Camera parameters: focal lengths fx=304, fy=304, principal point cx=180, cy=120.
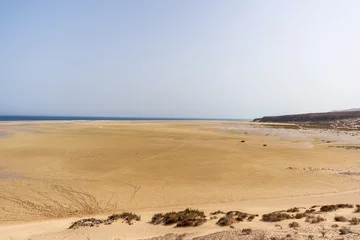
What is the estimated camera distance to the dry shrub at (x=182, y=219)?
11039 mm

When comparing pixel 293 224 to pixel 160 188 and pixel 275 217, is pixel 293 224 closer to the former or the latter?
pixel 275 217

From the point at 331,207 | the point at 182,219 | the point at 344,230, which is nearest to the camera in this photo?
the point at 344,230

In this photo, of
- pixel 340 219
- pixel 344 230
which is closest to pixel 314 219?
pixel 340 219

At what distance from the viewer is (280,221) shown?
1092 centimetres

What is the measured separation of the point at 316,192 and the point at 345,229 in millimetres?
7432

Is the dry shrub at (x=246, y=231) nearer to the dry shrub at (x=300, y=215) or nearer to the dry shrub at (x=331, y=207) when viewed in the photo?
the dry shrub at (x=300, y=215)

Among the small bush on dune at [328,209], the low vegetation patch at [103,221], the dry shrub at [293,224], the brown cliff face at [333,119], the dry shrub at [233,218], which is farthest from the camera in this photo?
the brown cliff face at [333,119]

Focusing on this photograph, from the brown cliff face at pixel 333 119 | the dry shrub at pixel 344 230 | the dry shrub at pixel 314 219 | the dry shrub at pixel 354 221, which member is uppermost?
the brown cliff face at pixel 333 119

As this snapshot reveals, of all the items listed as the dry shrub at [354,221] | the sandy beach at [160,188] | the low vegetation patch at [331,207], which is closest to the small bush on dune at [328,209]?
the low vegetation patch at [331,207]

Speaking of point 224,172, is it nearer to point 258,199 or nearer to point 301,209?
point 258,199

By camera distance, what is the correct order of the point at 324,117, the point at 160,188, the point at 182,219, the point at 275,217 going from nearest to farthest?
the point at 275,217 < the point at 182,219 < the point at 160,188 < the point at 324,117

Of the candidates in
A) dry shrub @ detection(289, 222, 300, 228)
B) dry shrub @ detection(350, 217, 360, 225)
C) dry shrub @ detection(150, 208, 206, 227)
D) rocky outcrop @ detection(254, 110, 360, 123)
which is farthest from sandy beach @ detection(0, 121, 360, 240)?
rocky outcrop @ detection(254, 110, 360, 123)

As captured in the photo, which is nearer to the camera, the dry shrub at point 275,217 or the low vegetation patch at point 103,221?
the dry shrub at point 275,217

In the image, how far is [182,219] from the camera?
11289 mm
